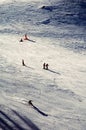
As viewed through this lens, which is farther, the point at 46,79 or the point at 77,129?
the point at 46,79

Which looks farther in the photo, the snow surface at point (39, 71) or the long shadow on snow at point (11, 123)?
the snow surface at point (39, 71)

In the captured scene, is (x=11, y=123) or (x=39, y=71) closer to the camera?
(x=11, y=123)

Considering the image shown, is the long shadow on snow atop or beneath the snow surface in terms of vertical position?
atop

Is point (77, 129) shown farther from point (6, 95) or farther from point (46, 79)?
point (46, 79)

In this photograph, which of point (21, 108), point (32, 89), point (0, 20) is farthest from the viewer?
point (0, 20)

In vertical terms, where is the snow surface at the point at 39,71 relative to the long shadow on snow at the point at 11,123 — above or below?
below

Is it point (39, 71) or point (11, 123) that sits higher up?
point (11, 123)

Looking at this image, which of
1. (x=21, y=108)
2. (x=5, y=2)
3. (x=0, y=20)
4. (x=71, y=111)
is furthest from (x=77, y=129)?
(x=5, y=2)

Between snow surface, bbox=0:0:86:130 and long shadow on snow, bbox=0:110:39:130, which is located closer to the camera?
long shadow on snow, bbox=0:110:39:130
